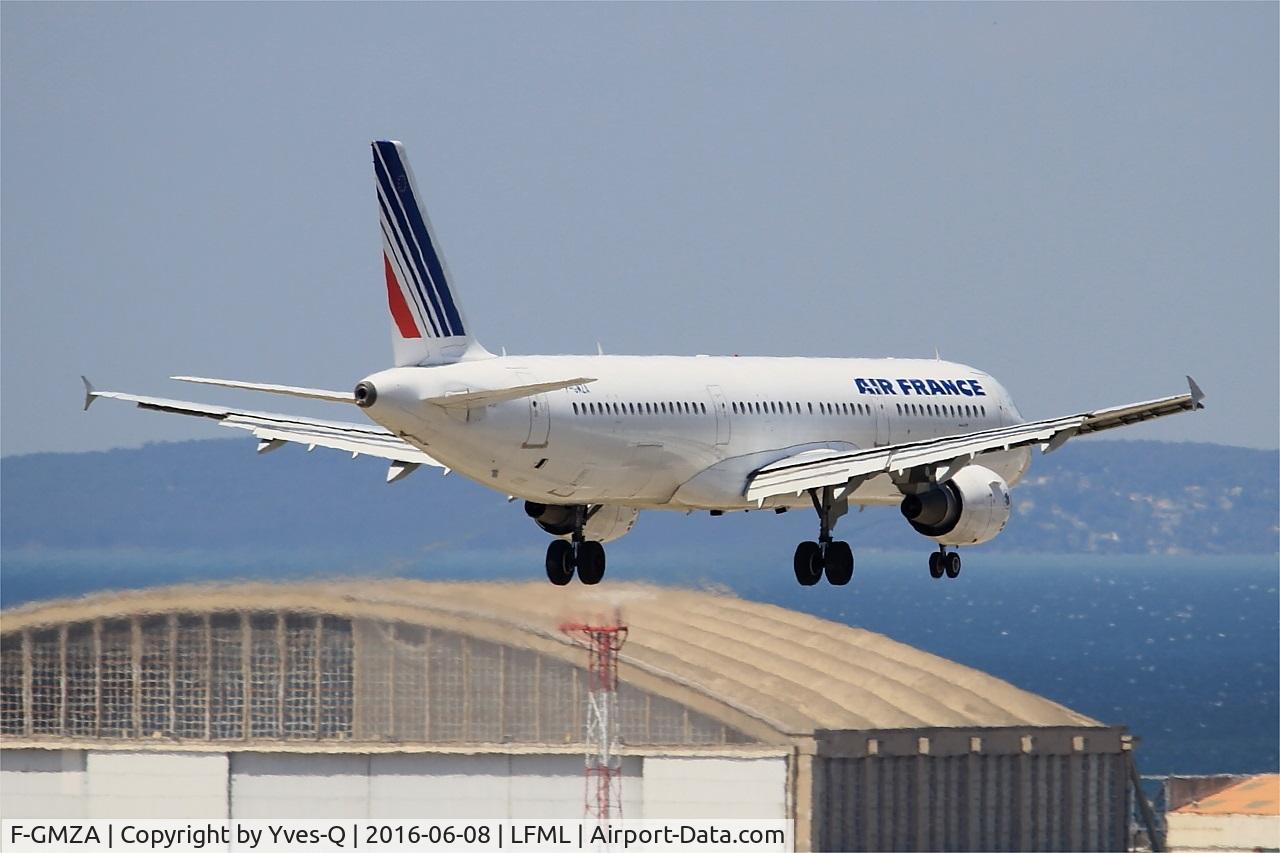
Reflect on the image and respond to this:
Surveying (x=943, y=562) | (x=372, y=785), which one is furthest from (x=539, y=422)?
(x=372, y=785)

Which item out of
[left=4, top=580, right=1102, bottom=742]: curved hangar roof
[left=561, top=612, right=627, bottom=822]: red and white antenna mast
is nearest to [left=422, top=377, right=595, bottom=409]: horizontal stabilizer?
[left=4, top=580, right=1102, bottom=742]: curved hangar roof

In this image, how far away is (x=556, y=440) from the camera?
5816 centimetres

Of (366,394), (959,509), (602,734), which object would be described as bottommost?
(602,734)

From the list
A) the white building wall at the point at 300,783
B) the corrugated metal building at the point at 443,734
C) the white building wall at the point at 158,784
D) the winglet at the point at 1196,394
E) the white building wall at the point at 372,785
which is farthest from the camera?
the white building wall at the point at 300,783

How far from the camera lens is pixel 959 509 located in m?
63.7

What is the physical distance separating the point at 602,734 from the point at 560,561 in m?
37.5

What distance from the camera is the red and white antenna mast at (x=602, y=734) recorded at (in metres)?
99.3

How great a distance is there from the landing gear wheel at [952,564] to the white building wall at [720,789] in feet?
119

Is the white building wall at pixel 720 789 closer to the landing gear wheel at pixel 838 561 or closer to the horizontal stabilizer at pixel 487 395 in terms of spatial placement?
the landing gear wheel at pixel 838 561

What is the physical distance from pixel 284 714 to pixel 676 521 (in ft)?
66.0

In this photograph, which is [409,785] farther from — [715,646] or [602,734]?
[715,646]

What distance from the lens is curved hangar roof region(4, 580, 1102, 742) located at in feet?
268
